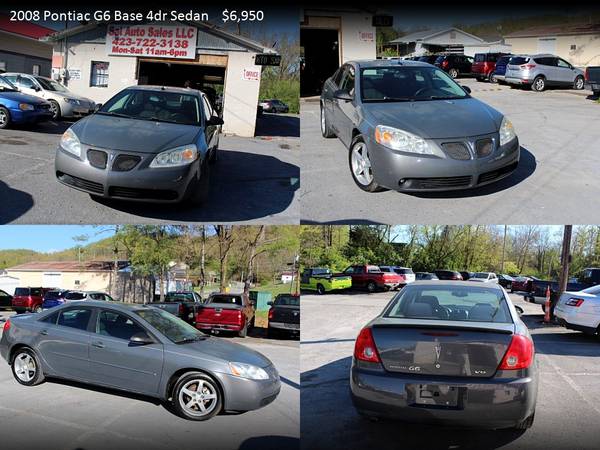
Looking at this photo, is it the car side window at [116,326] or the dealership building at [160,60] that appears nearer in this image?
the car side window at [116,326]

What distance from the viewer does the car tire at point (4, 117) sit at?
11.7 metres

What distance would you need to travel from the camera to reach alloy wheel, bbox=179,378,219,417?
4902mm

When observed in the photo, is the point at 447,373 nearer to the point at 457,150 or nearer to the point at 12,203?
the point at 457,150

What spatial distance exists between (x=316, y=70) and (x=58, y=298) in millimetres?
8636

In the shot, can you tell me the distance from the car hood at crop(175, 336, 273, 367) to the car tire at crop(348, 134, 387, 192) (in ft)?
7.50

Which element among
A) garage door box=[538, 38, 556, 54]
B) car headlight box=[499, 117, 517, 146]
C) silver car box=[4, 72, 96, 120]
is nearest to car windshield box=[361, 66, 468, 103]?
car headlight box=[499, 117, 517, 146]

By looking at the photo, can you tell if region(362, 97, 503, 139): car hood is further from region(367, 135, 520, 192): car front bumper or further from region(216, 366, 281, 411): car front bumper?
region(216, 366, 281, 411): car front bumper

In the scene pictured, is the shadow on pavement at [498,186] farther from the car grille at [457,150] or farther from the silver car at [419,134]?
the car grille at [457,150]

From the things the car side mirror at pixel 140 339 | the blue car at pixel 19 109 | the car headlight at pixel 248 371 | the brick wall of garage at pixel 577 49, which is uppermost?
the brick wall of garage at pixel 577 49

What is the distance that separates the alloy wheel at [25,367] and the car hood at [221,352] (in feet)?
5.76

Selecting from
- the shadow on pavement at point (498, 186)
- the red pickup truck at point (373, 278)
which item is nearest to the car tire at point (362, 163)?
the shadow on pavement at point (498, 186)

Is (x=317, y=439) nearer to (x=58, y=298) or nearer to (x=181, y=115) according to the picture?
(x=181, y=115)

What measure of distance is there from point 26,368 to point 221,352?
2196 millimetres

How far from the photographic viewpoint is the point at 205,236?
7.53 metres
